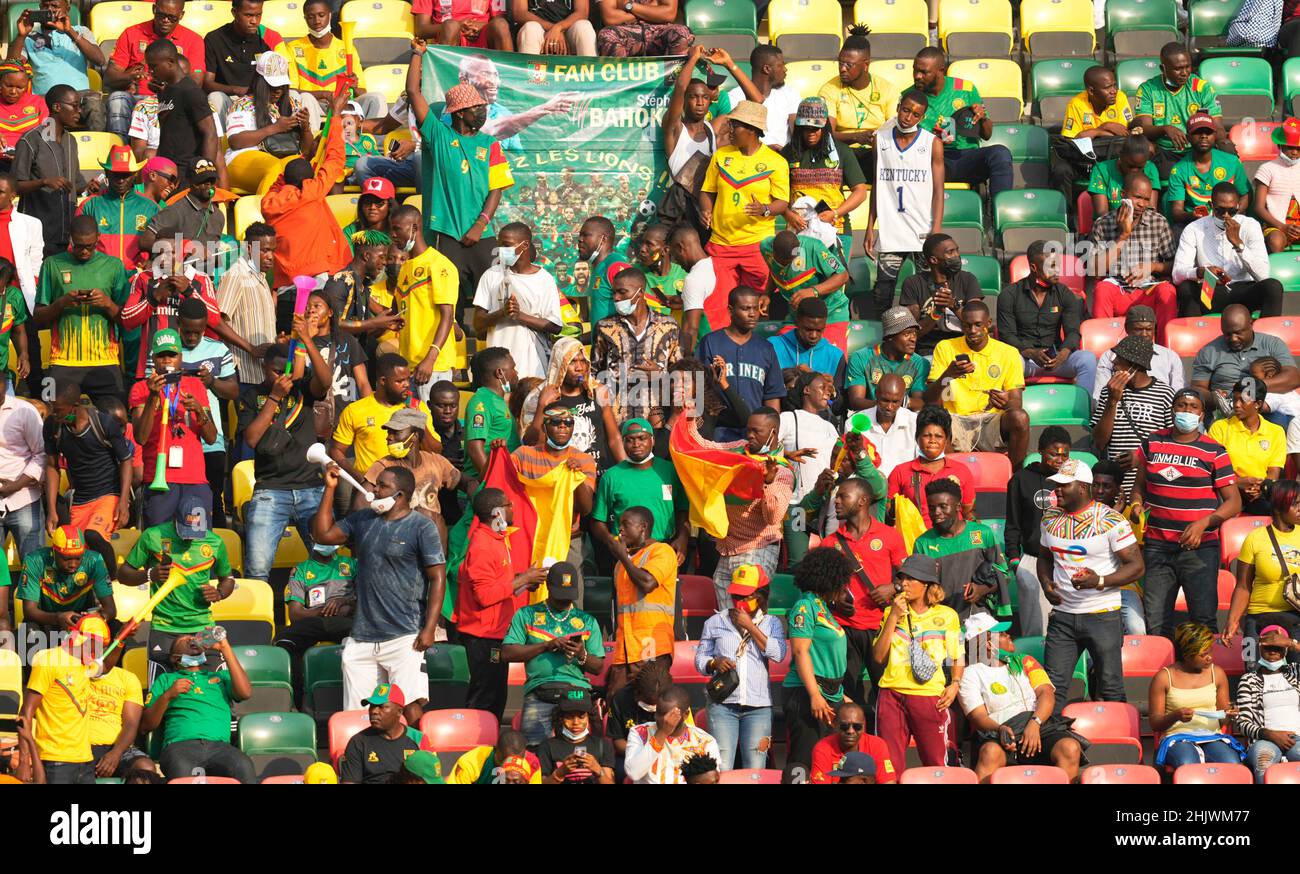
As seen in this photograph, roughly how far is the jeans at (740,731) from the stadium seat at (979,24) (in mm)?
7690

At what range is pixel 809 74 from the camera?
1847 centimetres

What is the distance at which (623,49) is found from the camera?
17.8 metres

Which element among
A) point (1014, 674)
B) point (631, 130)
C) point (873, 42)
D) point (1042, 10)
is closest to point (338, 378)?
point (631, 130)

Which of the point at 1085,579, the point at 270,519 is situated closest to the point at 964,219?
the point at 1085,579

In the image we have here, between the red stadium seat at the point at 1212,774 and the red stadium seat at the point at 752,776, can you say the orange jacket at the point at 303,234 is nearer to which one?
the red stadium seat at the point at 752,776

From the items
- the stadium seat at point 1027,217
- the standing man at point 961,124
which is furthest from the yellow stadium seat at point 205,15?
the stadium seat at point 1027,217

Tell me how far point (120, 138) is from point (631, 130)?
146 inches

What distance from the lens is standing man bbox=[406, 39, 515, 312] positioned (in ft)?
53.8

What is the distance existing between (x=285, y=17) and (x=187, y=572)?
22.1 ft

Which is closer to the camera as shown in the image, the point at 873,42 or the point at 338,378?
the point at 338,378

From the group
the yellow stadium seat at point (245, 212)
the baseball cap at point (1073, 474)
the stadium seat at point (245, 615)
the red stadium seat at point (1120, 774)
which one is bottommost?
the red stadium seat at point (1120, 774)

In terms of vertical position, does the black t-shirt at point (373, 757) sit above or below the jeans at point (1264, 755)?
above

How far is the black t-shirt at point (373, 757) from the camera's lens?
12.3 meters

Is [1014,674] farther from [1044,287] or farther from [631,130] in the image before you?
[631,130]
